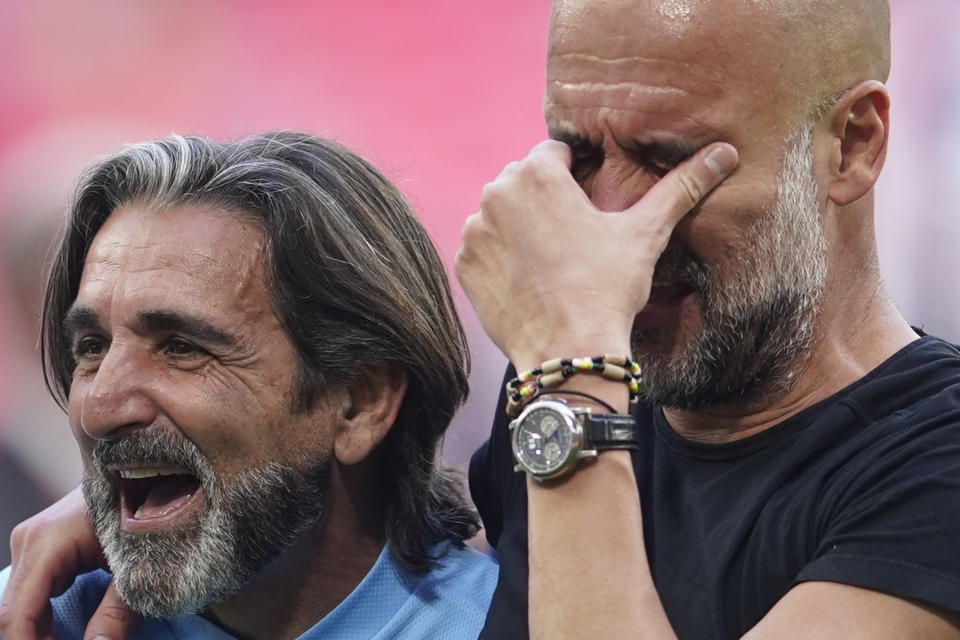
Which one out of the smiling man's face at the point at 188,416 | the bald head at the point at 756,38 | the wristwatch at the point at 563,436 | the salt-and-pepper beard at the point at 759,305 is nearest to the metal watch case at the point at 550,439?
the wristwatch at the point at 563,436

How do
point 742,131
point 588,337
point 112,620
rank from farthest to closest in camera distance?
point 112,620, point 742,131, point 588,337

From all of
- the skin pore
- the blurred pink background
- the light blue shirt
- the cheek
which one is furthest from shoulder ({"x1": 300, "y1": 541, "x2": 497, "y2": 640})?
the blurred pink background

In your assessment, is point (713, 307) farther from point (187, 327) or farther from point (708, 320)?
point (187, 327)

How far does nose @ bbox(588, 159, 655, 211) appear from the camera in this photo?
1917mm

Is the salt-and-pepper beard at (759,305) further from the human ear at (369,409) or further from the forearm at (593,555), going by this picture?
the human ear at (369,409)

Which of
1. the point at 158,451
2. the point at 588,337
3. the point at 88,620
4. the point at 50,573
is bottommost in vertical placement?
the point at 88,620

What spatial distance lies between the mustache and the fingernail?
39.0 inches

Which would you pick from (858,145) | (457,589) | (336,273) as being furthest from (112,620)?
(858,145)

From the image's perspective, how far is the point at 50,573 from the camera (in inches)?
92.1

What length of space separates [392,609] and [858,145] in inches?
44.6

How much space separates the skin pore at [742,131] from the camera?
6.13 ft

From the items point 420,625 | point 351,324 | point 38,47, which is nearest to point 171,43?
point 38,47

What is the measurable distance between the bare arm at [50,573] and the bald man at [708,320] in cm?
74

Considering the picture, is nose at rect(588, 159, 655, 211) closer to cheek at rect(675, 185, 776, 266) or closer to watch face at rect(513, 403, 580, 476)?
cheek at rect(675, 185, 776, 266)
